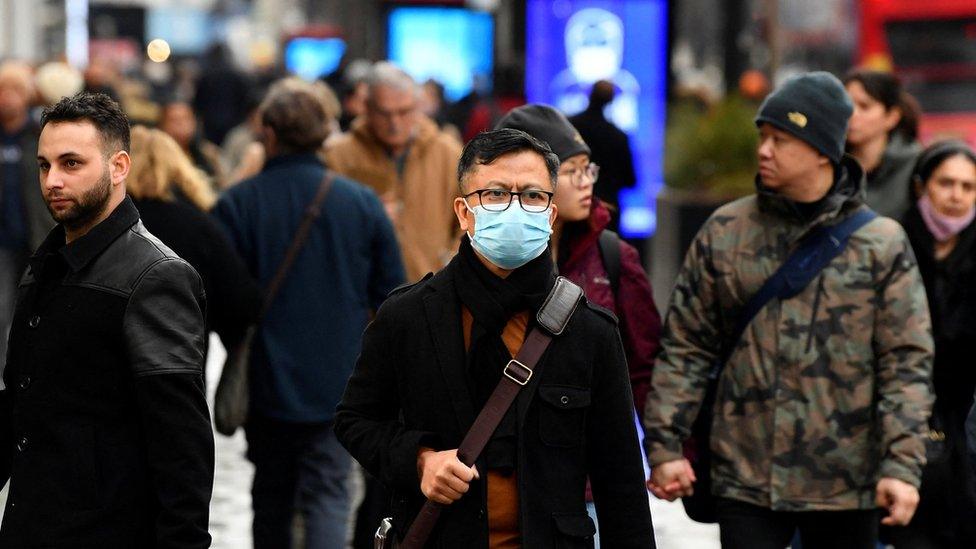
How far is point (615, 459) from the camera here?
371cm

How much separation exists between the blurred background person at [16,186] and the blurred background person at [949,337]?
20.6 ft

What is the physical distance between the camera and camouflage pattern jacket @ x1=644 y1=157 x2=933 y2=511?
4.84 meters

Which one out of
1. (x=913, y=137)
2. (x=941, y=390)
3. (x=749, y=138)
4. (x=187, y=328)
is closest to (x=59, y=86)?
(x=749, y=138)

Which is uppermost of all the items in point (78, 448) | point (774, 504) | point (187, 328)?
point (187, 328)

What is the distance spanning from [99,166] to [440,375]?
946mm

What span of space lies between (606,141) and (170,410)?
6.42m

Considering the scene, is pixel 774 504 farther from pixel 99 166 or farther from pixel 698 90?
pixel 698 90

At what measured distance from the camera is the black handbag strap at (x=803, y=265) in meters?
4.88

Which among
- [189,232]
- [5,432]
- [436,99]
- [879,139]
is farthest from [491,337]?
[436,99]

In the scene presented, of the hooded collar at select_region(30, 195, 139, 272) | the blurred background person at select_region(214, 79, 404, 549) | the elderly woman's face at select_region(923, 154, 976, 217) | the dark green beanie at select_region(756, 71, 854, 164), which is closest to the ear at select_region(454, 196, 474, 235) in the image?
the hooded collar at select_region(30, 195, 139, 272)

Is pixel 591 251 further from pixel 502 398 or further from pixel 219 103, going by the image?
pixel 219 103

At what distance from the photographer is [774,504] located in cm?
483

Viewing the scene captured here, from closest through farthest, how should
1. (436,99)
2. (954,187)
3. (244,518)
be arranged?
(954,187), (244,518), (436,99)

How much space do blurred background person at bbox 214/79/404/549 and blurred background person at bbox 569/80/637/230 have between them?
3.38 meters
